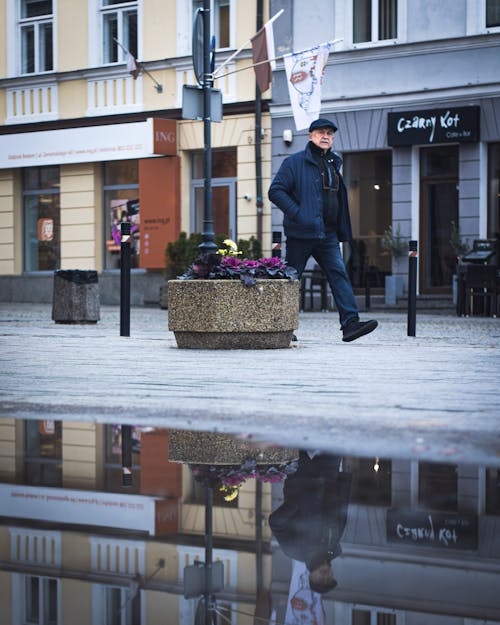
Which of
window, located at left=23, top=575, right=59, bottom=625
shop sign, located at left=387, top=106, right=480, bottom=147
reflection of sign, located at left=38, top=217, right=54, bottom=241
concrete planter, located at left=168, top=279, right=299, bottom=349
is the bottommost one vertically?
window, located at left=23, top=575, right=59, bottom=625

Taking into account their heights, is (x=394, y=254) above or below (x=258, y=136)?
below

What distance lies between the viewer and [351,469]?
4.11m

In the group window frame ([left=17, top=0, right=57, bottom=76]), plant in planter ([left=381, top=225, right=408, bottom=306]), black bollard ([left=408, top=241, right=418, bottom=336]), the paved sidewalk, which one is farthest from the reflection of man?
window frame ([left=17, top=0, right=57, bottom=76])

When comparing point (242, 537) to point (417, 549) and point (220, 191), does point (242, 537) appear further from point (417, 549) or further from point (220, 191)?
point (220, 191)

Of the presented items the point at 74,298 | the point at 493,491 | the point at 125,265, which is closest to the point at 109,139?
the point at 74,298

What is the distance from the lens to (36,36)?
2588 centimetres

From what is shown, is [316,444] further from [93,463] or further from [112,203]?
[112,203]

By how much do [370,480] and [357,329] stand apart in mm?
6047

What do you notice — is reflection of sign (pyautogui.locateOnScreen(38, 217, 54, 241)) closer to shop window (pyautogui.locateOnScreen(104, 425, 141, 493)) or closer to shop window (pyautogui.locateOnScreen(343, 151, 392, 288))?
shop window (pyautogui.locateOnScreen(343, 151, 392, 288))

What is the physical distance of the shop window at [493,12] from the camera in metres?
19.9

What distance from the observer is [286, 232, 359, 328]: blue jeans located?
32.8ft

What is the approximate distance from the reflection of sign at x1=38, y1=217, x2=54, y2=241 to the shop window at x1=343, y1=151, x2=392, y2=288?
24.2ft

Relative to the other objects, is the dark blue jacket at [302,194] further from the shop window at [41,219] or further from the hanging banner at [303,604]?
the shop window at [41,219]

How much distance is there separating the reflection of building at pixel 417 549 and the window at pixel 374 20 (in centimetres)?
1804
